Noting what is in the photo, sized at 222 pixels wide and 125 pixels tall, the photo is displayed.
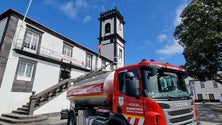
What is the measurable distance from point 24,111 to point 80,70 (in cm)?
964

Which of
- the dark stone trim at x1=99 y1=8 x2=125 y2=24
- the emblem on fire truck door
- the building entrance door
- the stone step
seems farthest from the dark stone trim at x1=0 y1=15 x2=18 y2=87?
the dark stone trim at x1=99 y1=8 x2=125 y2=24

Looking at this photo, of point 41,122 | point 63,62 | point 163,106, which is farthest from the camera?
point 63,62

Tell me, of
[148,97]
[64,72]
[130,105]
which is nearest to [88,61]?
[64,72]

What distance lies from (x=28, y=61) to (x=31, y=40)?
2.48 metres

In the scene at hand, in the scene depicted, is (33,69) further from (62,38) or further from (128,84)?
(128,84)

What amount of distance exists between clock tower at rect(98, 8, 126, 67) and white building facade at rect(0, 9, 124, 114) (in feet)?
36.6

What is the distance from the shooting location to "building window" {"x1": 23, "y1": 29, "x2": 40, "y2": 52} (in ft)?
44.5

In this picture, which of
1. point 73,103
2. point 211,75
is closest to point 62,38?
point 73,103

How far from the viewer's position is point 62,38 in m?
17.7

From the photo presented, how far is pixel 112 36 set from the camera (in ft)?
91.9

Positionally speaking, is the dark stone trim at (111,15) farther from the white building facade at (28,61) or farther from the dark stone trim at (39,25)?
the white building facade at (28,61)

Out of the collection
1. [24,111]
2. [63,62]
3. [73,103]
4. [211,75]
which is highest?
[63,62]

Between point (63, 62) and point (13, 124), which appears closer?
point (13, 124)

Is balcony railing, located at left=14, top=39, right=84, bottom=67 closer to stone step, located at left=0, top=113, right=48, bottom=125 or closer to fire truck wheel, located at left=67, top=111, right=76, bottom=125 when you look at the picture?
stone step, located at left=0, top=113, right=48, bottom=125
